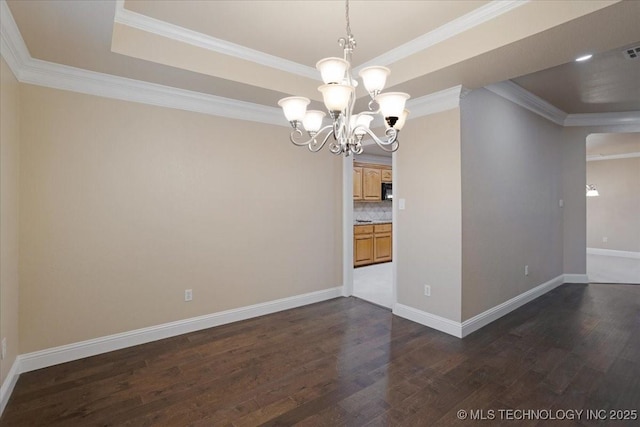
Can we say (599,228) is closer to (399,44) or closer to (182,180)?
(399,44)

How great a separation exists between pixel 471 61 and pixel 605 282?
508 cm

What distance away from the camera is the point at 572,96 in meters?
4.12

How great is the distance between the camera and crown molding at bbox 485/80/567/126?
3566mm

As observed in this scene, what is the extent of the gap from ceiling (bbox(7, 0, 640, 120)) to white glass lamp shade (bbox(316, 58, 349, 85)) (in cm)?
81

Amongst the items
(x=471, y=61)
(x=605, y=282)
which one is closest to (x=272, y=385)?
(x=471, y=61)

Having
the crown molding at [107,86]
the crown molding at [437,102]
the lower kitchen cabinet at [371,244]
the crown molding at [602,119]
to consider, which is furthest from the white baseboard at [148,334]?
the crown molding at [602,119]

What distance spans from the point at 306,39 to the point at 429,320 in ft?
10.2

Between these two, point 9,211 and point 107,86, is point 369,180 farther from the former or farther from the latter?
point 9,211

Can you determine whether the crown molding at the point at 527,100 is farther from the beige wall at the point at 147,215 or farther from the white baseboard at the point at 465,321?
the white baseboard at the point at 465,321

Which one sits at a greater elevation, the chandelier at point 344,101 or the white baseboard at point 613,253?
the chandelier at point 344,101

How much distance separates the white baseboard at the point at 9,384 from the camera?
81.7 inches

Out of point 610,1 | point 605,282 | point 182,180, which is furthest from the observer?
point 605,282

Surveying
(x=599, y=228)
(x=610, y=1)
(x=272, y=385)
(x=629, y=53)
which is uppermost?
(x=629, y=53)

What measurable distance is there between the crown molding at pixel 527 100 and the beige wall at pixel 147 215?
2383mm
